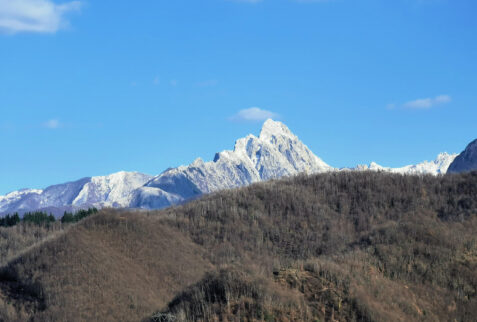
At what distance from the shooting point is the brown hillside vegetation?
2591 cm

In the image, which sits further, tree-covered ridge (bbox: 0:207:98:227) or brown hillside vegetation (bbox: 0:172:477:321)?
tree-covered ridge (bbox: 0:207:98:227)

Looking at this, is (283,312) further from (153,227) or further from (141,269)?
(153,227)

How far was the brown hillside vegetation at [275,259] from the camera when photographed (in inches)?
1020

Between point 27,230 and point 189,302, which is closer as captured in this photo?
point 189,302

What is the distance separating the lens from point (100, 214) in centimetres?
5456

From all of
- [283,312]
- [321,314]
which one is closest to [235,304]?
[283,312]

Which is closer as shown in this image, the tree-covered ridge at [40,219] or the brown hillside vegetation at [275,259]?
the brown hillside vegetation at [275,259]

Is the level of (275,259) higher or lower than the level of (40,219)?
lower

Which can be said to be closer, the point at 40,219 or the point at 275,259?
the point at 275,259

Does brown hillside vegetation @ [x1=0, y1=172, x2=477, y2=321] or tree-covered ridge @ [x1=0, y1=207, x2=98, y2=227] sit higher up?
tree-covered ridge @ [x1=0, y1=207, x2=98, y2=227]

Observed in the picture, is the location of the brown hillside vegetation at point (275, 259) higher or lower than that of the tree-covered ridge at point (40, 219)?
lower

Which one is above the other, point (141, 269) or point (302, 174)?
point (302, 174)

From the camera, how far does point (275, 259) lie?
48.2 m

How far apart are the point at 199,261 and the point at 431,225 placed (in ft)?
76.6
